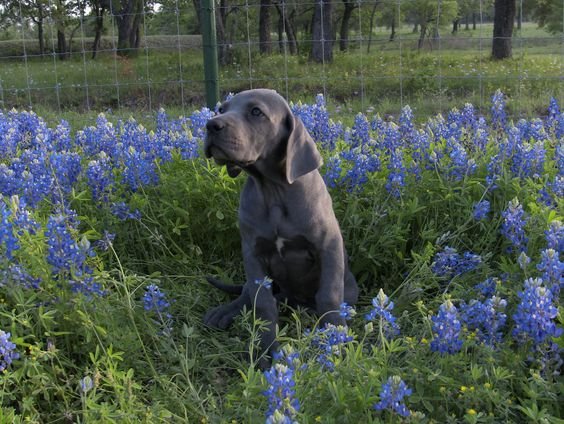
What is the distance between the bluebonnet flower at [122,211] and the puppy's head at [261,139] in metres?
0.89

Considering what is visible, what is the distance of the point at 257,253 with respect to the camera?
3.16 meters

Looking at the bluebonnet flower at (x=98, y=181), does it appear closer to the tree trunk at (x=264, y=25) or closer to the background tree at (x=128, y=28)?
the tree trunk at (x=264, y=25)

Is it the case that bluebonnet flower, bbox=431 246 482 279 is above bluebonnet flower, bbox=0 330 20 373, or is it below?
below

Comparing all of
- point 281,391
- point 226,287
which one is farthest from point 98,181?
point 281,391

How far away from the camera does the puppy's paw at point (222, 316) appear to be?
3.37m

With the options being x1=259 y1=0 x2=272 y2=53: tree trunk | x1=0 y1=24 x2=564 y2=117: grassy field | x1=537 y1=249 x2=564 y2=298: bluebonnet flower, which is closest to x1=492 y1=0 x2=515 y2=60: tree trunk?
x1=0 y1=24 x2=564 y2=117: grassy field

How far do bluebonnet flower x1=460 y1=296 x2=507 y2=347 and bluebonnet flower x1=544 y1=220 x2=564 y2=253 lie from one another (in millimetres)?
382

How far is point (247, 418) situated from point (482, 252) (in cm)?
191

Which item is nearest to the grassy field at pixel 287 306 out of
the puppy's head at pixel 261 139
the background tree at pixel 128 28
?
the puppy's head at pixel 261 139

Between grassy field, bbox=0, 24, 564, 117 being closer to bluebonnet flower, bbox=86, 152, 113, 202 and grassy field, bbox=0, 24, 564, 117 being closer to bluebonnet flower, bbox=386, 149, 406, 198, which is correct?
bluebonnet flower, bbox=386, 149, 406, 198

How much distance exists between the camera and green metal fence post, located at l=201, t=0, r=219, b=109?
6316mm

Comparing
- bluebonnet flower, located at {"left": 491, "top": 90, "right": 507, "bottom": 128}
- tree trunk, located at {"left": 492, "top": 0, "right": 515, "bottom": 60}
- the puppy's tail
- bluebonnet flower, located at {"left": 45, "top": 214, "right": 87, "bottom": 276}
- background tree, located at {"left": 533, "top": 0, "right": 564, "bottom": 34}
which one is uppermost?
background tree, located at {"left": 533, "top": 0, "right": 564, "bottom": 34}

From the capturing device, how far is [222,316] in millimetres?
3402

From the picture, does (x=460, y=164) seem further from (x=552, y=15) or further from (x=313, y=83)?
(x=552, y=15)
